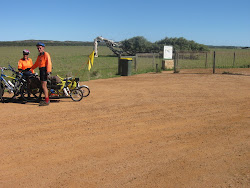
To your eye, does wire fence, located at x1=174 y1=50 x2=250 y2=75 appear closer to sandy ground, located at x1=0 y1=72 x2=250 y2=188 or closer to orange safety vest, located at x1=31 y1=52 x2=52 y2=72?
sandy ground, located at x1=0 y1=72 x2=250 y2=188

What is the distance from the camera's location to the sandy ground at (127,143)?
471 cm

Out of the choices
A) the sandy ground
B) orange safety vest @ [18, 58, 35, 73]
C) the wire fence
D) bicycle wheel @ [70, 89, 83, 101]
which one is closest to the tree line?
the wire fence

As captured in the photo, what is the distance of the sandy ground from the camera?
4.71m

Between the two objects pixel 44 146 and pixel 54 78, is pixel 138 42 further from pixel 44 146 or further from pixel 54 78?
pixel 44 146

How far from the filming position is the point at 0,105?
981 cm

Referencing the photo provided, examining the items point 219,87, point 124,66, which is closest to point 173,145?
point 219,87

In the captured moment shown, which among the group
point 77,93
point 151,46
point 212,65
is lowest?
point 77,93

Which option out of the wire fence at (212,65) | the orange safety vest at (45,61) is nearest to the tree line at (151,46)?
the wire fence at (212,65)

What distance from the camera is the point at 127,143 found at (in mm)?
6152

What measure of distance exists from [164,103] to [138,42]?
4534 cm

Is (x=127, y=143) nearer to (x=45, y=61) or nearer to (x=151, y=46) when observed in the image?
(x=45, y=61)

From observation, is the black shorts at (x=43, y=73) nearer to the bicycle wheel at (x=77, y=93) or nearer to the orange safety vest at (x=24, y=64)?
the orange safety vest at (x=24, y=64)

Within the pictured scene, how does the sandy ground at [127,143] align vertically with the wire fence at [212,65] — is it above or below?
below

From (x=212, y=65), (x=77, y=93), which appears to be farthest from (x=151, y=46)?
(x=77, y=93)
